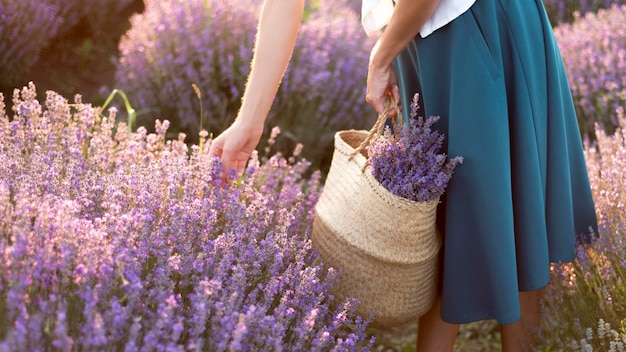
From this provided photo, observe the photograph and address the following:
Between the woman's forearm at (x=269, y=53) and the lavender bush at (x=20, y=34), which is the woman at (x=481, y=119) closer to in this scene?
the woman's forearm at (x=269, y=53)

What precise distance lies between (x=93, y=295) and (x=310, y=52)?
2.71 m

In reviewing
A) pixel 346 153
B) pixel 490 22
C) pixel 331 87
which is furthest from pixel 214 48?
pixel 490 22

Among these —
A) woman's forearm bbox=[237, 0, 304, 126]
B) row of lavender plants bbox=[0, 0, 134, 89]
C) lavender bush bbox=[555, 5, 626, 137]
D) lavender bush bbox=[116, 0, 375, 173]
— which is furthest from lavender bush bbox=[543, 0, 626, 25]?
woman's forearm bbox=[237, 0, 304, 126]

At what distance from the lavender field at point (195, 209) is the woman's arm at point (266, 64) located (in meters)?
0.14

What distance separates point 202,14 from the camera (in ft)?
13.1

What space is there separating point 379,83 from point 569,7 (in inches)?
166

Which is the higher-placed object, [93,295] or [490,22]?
[490,22]

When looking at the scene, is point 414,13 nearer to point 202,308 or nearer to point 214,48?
point 202,308

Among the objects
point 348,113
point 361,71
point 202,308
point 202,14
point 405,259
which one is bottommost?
point 202,308

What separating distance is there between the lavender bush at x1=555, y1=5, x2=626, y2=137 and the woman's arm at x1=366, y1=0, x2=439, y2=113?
1.88 m

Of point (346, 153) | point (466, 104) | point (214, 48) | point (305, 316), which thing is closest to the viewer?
point (305, 316)

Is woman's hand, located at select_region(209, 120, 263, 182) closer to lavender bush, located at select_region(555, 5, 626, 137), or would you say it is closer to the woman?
the woman

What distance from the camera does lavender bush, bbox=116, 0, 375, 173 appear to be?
3.70 meters

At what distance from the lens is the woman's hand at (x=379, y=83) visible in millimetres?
2076
